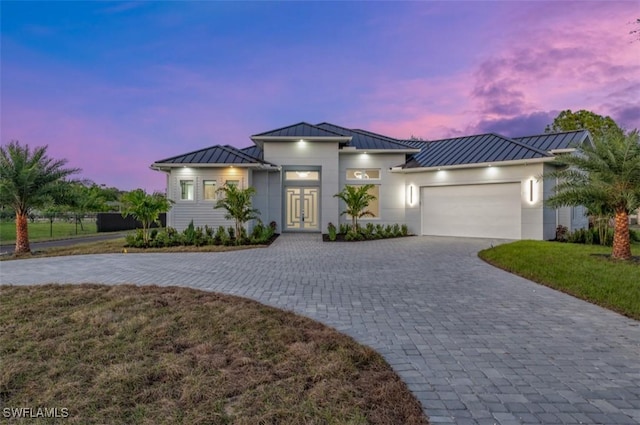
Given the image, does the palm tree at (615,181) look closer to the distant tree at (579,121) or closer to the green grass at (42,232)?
the distant tree at (579,121)

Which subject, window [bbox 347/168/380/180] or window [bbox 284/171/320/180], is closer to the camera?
window [bbox 284/171/320/180]

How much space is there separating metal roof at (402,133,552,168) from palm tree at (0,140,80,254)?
16.4 metres

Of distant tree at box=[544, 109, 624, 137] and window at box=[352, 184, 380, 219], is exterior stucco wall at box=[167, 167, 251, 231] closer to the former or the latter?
window at box=[352, 184, 380, 219]

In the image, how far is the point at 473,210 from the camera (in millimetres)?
16406

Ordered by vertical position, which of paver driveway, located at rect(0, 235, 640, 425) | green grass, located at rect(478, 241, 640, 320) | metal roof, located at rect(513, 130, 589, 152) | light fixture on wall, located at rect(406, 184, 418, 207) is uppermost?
metal roof, located at rect(513, 130, 589, 152)

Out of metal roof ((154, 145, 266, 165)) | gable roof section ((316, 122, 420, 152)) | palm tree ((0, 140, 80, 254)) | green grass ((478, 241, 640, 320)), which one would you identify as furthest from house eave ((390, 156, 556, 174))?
palm tree ((0, 140, 80, 254))

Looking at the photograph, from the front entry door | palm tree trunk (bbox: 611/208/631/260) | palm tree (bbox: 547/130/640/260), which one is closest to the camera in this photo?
palm tree (bbox: 547/130/640/260)

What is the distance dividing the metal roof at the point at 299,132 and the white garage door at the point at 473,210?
618 centimetres

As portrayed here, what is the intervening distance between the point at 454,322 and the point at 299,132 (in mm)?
14825

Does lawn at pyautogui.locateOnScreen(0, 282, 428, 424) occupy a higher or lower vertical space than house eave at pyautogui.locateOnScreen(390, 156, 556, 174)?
lower

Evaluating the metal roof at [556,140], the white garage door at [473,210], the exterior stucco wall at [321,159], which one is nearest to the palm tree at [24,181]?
the exterior stucco wall at [321,159]

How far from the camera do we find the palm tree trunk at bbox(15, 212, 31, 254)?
40.4ft

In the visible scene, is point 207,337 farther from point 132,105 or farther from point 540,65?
point 132,105

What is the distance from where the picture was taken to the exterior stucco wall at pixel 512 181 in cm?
1438
